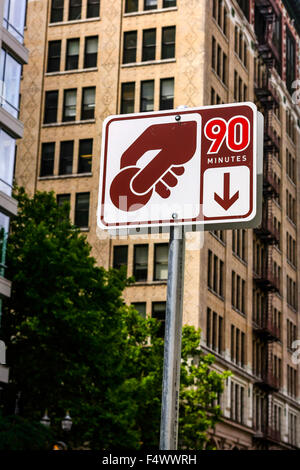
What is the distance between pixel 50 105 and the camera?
2687 inches

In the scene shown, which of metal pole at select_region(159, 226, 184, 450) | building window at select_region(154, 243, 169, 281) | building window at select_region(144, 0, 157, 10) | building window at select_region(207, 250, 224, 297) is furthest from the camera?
building window at select_region(144, 0, 157, 10)

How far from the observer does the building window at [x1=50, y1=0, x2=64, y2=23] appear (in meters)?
69.8

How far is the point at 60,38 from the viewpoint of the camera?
68.9 meters

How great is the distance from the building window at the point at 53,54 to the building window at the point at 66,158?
636 cm

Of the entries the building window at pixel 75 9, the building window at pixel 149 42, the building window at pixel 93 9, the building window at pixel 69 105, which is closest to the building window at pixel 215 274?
the building window at pixel 69 105

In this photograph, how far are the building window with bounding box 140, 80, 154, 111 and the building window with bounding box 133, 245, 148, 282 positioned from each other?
10.4m

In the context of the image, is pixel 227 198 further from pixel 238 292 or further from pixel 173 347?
pixel 238 292

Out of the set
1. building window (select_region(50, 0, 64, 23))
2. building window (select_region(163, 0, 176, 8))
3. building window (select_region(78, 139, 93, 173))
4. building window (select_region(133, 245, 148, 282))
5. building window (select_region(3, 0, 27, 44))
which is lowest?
building window (select_region(133, 245, 148, 282))

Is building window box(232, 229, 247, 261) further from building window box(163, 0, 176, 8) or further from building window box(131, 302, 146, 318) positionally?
building window box(163, 0, 176, 8)

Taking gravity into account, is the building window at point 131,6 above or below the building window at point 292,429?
above

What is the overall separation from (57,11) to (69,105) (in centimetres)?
814

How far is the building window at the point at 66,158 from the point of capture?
216 feet

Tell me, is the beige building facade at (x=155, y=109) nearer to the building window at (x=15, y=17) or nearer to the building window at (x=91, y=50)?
the building window at (x=91, y=50)

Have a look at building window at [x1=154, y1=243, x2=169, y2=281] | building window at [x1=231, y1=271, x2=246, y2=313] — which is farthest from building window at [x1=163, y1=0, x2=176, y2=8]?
building window at [x1=231, y1=271, x2=246, y2=313]
